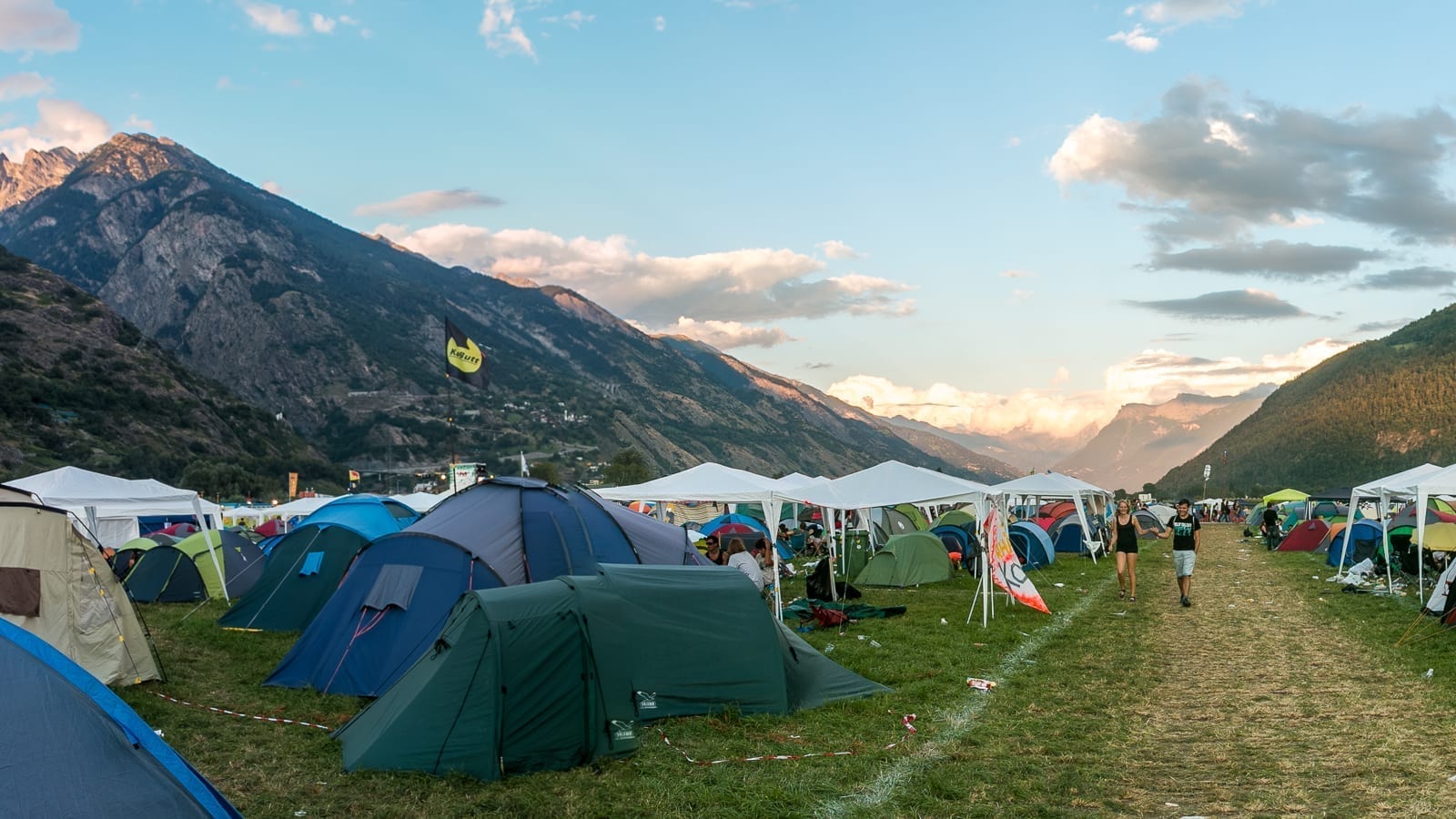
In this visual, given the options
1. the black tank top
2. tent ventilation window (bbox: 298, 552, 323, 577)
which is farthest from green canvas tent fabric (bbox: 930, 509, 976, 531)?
tent ventilation window (bbox: 298, 552, 323, 577)

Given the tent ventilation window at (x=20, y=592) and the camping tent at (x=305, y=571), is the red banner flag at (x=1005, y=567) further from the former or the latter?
the tent ventilation window at (x=20, y=592)

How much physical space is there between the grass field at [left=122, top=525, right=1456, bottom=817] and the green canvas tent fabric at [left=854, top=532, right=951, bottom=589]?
24.2 ft

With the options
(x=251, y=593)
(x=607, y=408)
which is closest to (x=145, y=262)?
(x=607, y=408)

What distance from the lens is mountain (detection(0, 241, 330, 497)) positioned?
204ft

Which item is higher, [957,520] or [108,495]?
[108,495]

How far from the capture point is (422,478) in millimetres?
→ 100812

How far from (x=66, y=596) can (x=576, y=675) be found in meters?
6.72

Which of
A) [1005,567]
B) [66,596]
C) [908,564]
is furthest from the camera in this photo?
[908,564]

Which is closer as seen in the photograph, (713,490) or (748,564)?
(748,564)

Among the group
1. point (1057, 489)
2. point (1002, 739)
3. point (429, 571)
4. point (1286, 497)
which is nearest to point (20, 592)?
point (429, 571)

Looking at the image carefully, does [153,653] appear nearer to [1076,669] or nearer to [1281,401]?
[1076,669]

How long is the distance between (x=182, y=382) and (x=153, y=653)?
8091cm

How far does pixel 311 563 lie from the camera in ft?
52.7

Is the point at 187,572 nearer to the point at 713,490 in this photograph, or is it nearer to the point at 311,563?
the point at 311,563
